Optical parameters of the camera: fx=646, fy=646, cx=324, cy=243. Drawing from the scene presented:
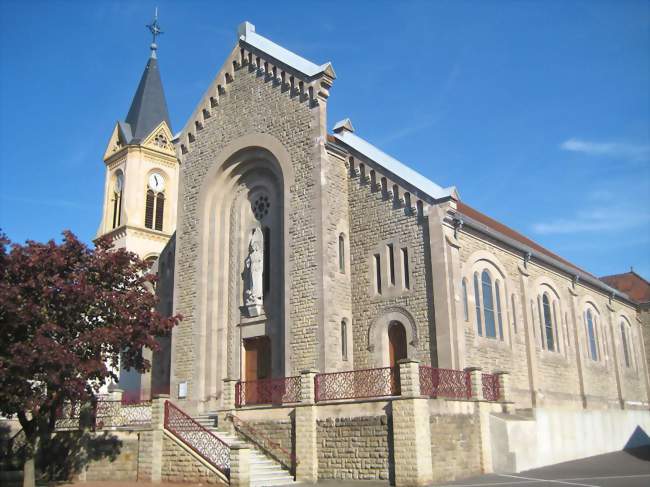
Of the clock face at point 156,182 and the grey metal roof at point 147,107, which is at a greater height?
the grey metal roof at point 147,107

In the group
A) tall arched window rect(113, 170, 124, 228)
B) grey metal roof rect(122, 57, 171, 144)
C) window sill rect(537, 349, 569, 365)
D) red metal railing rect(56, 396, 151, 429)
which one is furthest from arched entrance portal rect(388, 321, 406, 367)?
grey metal roof rect(122, 57, 171, 144)

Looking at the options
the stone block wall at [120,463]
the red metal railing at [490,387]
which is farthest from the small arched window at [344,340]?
the stone block wall at [120,463]

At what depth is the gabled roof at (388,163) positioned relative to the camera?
22.0 m

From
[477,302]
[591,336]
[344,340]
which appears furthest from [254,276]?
[591,336]

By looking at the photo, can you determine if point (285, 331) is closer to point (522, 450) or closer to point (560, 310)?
point (522, 450)

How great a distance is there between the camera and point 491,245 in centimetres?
2539

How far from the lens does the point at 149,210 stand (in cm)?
4228

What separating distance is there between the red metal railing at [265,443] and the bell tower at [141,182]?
71.7ft

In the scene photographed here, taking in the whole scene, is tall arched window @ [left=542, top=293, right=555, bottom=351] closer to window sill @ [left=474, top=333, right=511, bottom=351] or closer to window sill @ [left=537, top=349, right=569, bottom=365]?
window sill @ [left=537, top=349, right=569, bottom=365]

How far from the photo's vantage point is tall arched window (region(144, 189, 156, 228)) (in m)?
42.0

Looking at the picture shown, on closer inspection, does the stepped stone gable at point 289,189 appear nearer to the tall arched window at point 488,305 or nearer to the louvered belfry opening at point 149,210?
the tall arched window at point 488,305

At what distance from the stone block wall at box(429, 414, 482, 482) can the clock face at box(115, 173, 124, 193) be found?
31128 mm

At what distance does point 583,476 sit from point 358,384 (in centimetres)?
640

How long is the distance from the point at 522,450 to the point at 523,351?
7556 millimetres
